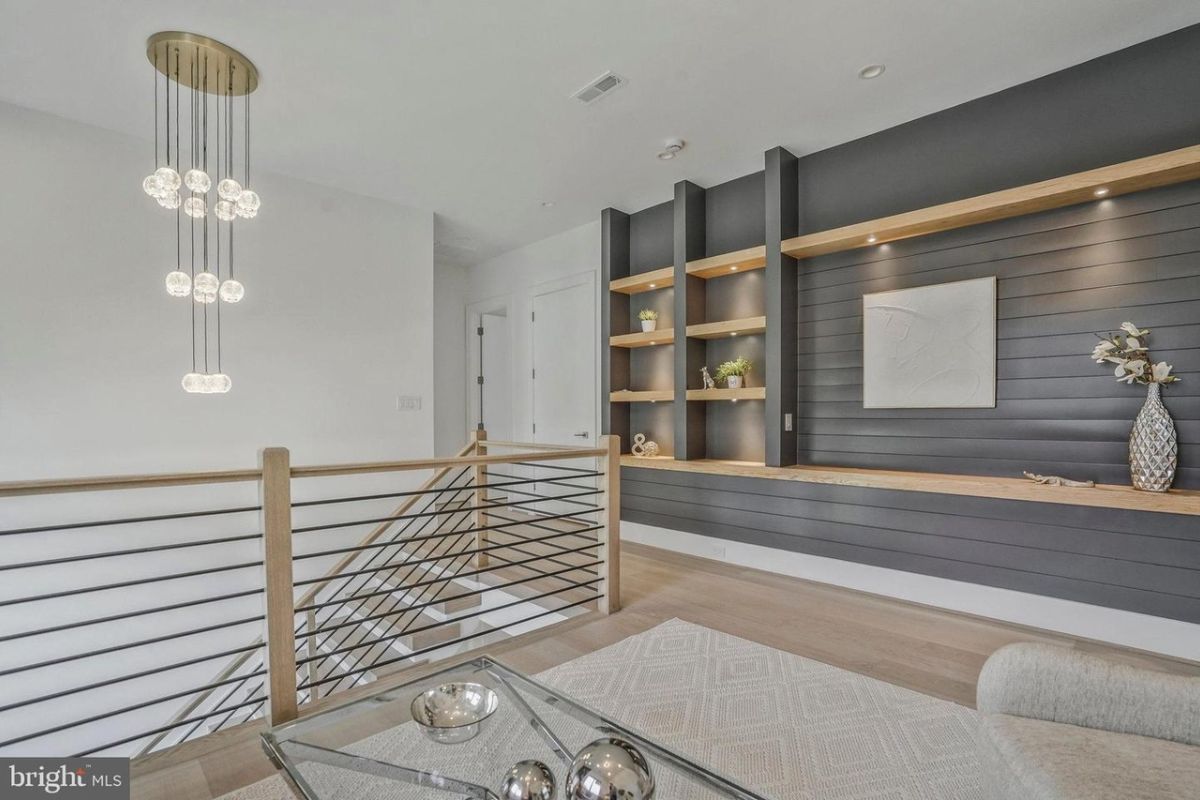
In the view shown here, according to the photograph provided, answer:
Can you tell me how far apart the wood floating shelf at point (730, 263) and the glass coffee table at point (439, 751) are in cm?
326

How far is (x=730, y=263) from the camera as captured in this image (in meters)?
4.05

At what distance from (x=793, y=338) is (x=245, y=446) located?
13.0 feet

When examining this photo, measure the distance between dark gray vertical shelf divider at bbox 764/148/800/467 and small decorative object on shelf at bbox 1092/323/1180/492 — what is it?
163 cm

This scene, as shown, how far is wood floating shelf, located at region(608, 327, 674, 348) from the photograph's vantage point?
447cm

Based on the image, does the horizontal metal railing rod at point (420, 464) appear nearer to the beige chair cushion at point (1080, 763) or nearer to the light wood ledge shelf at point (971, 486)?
the light wood ledge shelf at point (971, 486)

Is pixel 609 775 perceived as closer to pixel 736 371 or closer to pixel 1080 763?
pixel 1080 763

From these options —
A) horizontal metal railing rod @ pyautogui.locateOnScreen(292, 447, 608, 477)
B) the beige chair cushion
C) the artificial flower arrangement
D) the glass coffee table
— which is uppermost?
the artificial flower arrangement

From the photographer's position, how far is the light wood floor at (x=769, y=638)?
5.91ft

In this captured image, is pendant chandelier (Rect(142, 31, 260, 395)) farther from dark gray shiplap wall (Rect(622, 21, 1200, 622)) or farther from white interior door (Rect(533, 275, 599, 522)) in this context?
dark gray shiplap wall (Rect(622, 21, 1200, 622))

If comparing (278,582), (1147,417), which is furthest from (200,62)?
(1147,417)

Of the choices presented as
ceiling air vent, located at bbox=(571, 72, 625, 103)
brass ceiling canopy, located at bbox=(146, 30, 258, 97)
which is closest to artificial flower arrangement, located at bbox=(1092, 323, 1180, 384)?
ceiling air vent, located at bbox=(571, 72, 625, 103)

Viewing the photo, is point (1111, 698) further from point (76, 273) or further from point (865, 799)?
point (76, 273)

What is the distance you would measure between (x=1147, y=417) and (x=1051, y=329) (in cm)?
61

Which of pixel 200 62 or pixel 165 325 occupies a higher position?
pixel 200 62
